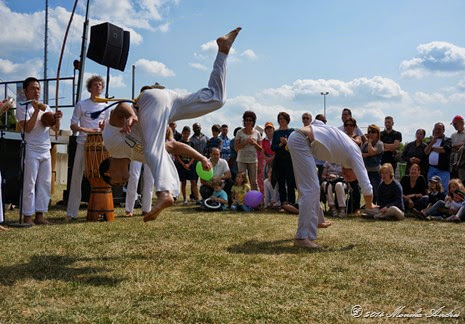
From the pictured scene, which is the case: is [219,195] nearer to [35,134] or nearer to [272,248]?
[35,134]

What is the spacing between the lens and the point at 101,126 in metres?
7.68

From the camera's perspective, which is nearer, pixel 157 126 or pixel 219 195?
pixel 157 126

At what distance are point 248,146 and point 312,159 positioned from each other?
15.7 feet

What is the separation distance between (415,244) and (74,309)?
4136 mm

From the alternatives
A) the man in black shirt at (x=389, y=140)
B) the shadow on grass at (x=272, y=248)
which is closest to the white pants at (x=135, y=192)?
the shadow on grass at (x=272, y=248)

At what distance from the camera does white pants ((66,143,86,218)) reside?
765 centimetres

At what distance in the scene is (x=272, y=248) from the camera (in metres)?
5.29

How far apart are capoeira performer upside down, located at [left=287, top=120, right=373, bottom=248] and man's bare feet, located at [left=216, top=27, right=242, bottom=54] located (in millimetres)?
1303

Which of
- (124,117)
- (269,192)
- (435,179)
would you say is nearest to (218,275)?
(124,117)

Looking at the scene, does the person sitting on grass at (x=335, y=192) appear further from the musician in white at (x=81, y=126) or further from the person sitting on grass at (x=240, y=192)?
the musician in white at (x=81, y=126)

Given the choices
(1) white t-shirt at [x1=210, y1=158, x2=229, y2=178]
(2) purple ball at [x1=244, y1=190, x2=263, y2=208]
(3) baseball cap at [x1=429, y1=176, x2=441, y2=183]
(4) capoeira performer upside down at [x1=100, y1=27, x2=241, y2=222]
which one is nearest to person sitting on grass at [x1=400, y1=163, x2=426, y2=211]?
(3) baseball cap at [x1=429, y1=176, x2=441, y2=183]

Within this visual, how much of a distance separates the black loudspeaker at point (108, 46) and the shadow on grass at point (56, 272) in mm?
6928

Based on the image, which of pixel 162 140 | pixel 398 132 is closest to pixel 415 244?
pixel 162 140

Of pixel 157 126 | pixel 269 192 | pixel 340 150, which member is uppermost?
pixel 157 126
